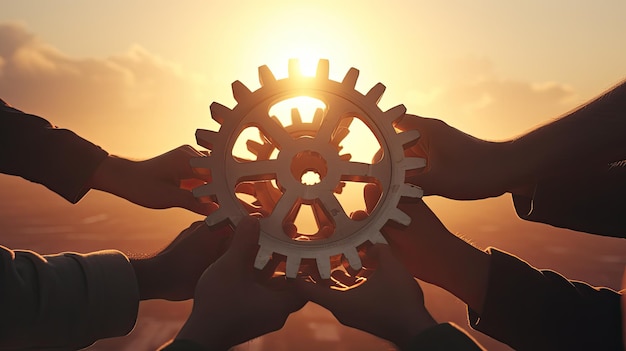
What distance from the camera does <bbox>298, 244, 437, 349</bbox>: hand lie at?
162 cm

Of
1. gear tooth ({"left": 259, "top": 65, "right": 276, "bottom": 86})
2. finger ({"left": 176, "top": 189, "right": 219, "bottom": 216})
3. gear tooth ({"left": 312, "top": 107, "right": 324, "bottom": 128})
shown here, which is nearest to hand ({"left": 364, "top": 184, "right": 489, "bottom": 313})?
gear tooth ({"left": 312, "top": 107, "right": 324, "bottom": 128})

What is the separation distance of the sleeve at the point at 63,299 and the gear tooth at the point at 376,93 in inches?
42.4

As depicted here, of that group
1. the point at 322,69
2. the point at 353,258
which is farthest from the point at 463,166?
the point at 322,69

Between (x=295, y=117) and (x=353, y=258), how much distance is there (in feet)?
2.30

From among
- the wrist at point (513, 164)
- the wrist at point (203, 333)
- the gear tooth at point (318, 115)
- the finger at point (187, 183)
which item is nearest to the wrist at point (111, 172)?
the finger at point (187, 183)

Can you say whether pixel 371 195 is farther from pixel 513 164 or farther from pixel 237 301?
pixel 237 301

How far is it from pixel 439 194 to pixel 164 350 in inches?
43.0

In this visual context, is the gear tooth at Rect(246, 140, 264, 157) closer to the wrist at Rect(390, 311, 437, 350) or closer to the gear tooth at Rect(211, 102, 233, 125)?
the gear tooth at Rect(211, 102, 233, 125)

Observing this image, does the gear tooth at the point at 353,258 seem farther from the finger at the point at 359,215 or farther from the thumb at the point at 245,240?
the thumb at the point at 245,240

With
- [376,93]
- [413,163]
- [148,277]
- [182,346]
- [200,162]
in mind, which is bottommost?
[182,346]

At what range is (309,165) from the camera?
2.06 metres

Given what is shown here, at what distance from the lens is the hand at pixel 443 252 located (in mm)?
1948

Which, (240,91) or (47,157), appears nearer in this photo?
(240,91)

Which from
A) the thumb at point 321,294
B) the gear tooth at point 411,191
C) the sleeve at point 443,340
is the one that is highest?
the gear tooth at point 411,191
